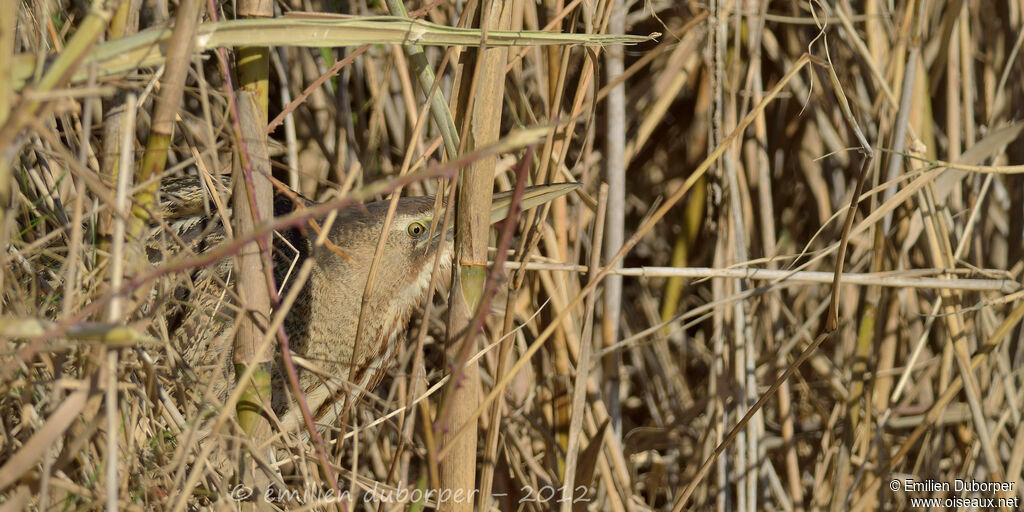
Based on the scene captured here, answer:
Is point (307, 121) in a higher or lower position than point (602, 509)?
higher

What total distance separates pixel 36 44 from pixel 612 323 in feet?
3.19

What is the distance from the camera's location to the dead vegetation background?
1.22 m

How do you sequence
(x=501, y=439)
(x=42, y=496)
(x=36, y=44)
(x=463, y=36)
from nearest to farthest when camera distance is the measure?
1. (x=42, y=496)
2. (x=463, y=36)
3. (x=36, y=44)
4. (x=501, y=439)

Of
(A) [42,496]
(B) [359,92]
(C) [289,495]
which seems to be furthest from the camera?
(B) [359,92]

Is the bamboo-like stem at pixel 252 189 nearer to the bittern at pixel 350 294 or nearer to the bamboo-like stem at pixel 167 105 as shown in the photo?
the bamboo-like stem at pixel 167 105

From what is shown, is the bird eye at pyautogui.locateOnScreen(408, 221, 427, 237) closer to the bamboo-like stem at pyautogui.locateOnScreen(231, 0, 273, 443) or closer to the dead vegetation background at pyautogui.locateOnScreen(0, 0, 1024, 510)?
the dead vegetation background at pyautogui.locateOnScreen(0, 0, 1024, 510)

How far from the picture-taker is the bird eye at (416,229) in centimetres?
148

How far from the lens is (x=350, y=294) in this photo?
1437 mm

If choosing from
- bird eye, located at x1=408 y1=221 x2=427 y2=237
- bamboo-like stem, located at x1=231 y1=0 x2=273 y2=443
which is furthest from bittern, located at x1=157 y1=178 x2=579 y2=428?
bamboo-like stem, located at x1=231 y1=0 x2=273 y2=443

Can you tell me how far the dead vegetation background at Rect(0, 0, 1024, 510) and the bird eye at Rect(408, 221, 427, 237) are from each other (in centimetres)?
15

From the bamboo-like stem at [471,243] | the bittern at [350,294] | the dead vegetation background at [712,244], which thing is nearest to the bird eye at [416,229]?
the bittern at [350,294]

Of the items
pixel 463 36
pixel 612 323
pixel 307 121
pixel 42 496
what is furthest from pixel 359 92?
pixel 42 496

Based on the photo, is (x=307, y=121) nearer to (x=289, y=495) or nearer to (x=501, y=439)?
(x=501, y=439)

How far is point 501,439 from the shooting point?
1.44m
